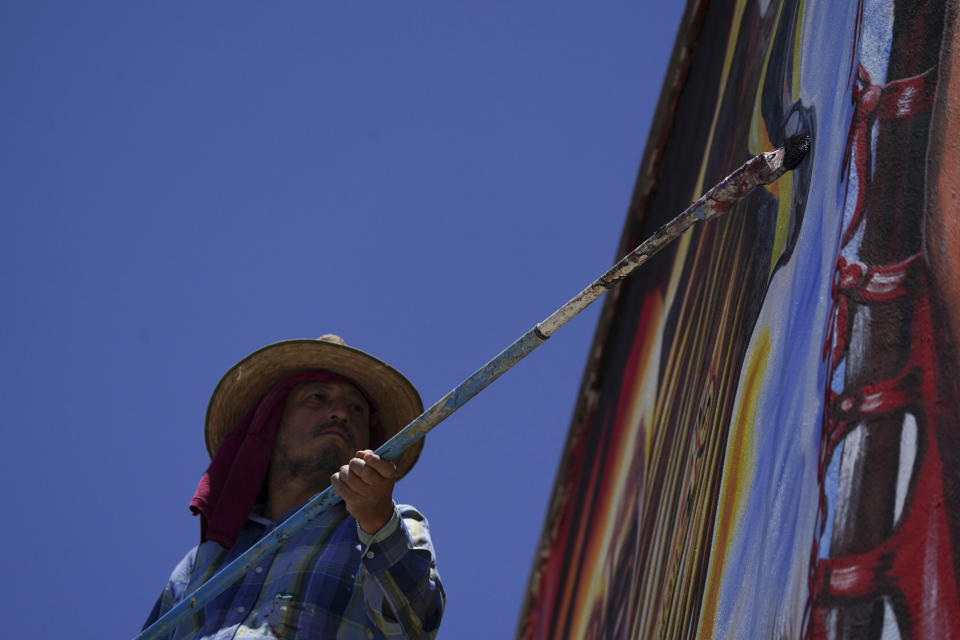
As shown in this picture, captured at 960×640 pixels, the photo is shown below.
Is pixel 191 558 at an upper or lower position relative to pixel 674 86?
lower

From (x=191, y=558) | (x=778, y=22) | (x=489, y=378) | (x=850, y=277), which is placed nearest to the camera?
(x=850, y=277)

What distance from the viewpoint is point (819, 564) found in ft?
5.20

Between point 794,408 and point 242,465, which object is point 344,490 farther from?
point 794,408

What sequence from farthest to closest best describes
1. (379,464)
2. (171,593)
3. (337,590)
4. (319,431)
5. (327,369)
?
(327,369), (319,431), (171,593), (337,590), (379,464)

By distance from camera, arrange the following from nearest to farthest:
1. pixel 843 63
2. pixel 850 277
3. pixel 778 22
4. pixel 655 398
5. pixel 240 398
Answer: pixel 850 277, pixel 843 63, pixel 778 22, pixel 655 398, pixel 240 398

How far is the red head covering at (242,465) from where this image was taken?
12.4 feet

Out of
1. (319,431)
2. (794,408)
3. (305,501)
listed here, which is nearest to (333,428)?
(319,431)

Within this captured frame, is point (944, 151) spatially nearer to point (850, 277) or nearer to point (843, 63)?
point (850, 277)

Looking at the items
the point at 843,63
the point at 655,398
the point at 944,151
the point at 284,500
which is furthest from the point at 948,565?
the point at 284,500

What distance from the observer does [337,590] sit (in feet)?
10.8

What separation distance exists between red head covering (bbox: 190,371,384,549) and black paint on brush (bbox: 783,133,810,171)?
209cm

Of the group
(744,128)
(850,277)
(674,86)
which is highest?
(674,86)

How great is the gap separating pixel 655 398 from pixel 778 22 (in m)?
1.09

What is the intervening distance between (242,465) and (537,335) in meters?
1.59
